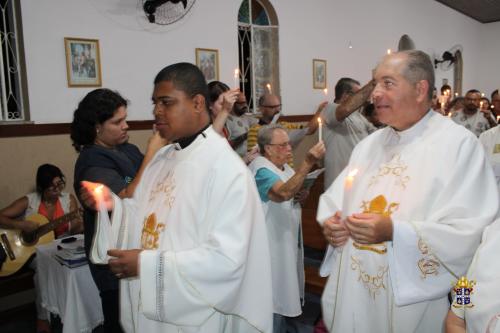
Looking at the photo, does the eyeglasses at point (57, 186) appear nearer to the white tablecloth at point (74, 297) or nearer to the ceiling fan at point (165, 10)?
the white tablecloth at point (74, 297)

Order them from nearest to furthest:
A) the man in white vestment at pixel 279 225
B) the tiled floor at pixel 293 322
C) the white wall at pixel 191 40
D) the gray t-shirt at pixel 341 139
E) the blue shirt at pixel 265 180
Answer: the blue shirt at pixel 265 180
the man in white vestment at pixel 279 225
the tiled floor at pixel 293 322
the gray t-shirt at pixel 341 139
the white wall at pixel 191 40

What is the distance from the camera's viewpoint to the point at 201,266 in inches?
56.2

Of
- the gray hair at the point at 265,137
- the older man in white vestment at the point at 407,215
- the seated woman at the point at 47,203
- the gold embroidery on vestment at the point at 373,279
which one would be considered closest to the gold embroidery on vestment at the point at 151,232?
the older man in white vestment at the point at 407,215

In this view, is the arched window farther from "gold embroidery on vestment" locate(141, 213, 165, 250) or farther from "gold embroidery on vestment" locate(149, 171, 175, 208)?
"gold embroidery on vestment" locate(141, 213, 165, 250)

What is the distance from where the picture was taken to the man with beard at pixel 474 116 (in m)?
6.11

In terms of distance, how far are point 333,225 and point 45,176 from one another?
3191 mm

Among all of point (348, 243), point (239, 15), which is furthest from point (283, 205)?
point (239, 15)

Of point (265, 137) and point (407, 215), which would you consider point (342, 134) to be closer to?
point (265, 137)

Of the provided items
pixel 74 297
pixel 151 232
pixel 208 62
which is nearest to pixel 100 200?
pixel 151 232

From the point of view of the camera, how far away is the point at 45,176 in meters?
3.96

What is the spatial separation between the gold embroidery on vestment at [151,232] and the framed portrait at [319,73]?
643 cm

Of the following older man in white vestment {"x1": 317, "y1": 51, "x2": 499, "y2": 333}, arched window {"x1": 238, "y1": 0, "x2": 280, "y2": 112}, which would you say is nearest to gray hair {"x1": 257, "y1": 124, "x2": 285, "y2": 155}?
older man in white vestment {"x1": 317, "y1": 51, "x2": 499, "y2": 333}

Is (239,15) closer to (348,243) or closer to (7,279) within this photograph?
(7,279)

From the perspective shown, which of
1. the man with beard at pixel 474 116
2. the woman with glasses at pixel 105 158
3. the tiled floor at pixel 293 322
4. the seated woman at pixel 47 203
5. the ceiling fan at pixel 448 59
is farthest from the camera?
the ceiling fan at pixel 448 59
